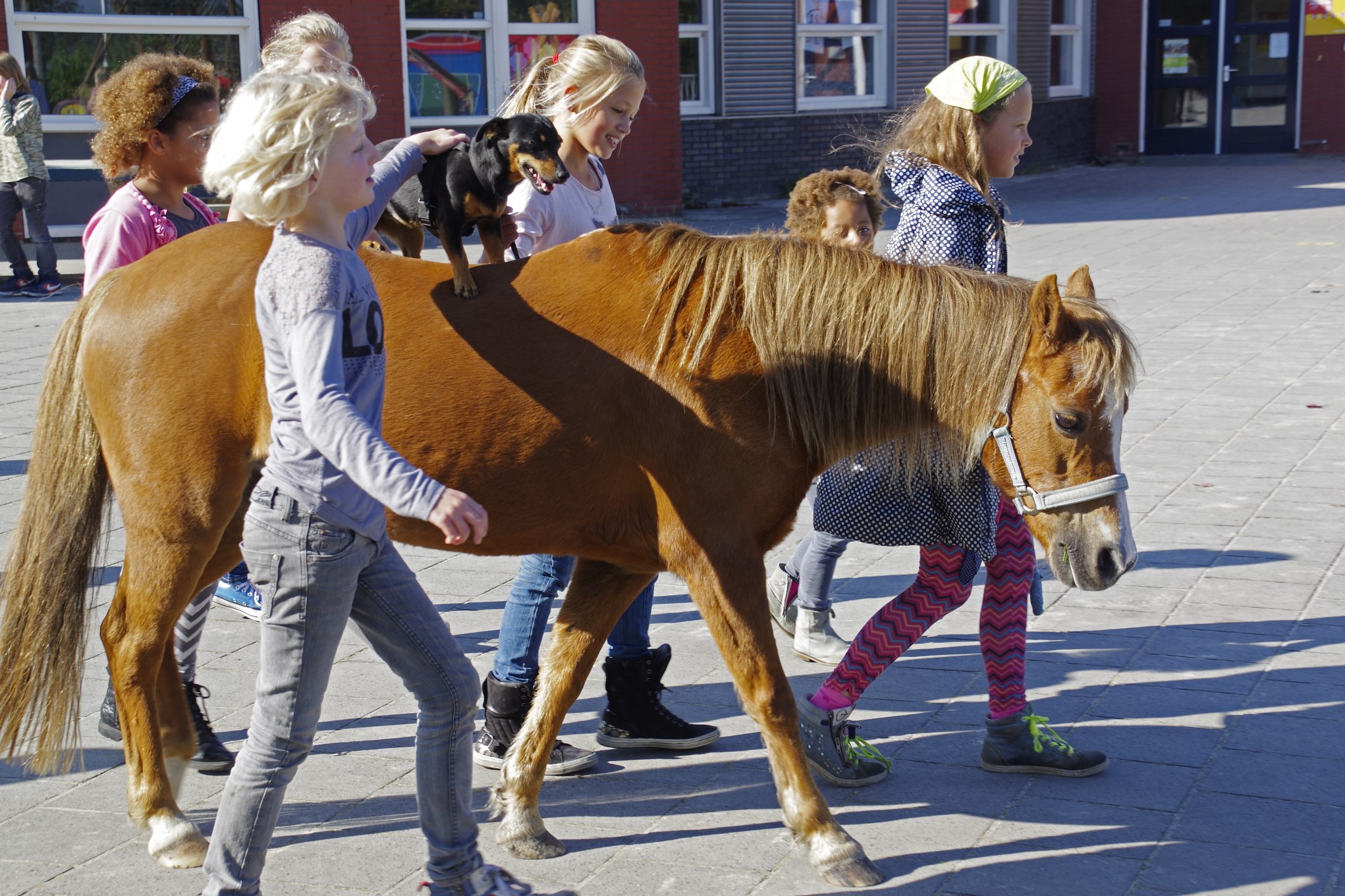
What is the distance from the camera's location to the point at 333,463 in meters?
2.44

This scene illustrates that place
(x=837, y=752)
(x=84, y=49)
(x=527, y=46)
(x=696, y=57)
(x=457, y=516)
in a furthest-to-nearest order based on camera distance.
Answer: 1. (x=696, y=57)
2. (x=527, y=46)
3. (x=84, y=49)
4. (x=837, y=752)
5. (x=457, y=516)

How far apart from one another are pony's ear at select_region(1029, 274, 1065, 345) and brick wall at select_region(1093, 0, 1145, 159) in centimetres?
2346

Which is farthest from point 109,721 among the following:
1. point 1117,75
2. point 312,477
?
Result: point 1117,75

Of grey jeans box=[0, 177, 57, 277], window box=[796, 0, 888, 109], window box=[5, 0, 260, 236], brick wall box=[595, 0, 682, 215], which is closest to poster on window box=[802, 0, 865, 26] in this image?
window box=[796, 0, 888, 109]

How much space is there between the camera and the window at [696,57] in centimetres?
1773

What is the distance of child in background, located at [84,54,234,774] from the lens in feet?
12.5

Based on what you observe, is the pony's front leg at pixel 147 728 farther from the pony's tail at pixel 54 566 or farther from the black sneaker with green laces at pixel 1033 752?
the black sneaker with green laces at pixel 1033 752

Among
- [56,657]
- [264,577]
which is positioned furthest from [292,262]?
[56,657]

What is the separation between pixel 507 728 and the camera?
153 inches

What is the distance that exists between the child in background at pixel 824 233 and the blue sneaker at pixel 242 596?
6.36 feet

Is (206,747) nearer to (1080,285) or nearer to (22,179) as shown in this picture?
(1080,285)

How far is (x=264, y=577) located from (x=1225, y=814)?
248cm

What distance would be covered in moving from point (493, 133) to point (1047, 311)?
57.3 inches

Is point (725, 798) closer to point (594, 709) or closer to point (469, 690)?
point (594, 709)
